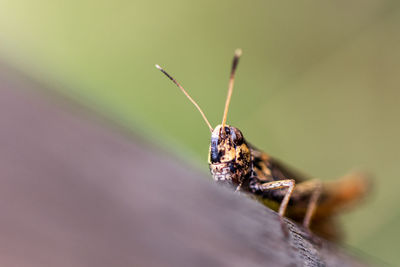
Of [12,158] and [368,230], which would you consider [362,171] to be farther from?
[12,158]

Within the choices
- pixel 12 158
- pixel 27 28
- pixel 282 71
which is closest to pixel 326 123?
pixel 282 71

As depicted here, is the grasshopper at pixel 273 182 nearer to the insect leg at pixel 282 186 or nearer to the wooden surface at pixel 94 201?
the insect leg at pixel 282 186

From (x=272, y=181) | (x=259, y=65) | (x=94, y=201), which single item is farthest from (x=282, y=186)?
(x=259, y=65)

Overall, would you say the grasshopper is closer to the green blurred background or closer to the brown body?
the brown body

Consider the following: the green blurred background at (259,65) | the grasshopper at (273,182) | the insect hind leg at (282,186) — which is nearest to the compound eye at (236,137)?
the grasshopper at (273,182)

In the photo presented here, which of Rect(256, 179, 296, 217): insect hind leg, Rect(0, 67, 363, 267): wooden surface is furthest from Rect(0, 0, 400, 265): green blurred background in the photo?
Rect(0, 67, 363, 267): wooden surface

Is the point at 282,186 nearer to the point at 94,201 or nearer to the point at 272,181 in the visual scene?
the point at 272,181
